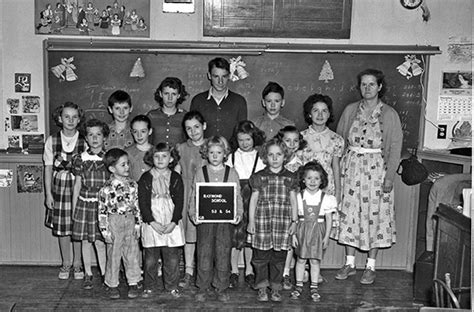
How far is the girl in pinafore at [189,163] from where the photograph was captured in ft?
15.1

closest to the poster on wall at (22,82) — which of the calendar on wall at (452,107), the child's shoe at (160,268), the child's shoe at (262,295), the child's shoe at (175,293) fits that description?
the child's shoe at (160,268)

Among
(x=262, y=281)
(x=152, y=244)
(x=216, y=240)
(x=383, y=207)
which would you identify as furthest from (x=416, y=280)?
(x=152, y=244)

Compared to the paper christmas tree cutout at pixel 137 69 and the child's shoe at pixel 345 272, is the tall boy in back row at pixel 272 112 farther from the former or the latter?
the child's shoe at pixel 345 272

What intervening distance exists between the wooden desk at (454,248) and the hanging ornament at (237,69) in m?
2.04

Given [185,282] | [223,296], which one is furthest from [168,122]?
[223,296]

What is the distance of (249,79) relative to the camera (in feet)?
17.1

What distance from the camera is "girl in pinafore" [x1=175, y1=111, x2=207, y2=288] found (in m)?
4.61

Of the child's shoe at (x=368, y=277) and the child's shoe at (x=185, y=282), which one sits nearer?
the child's shoe at (x=185, y=282)

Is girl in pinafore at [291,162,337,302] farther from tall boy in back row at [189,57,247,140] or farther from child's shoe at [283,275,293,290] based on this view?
tall boy in back row at [189,57,247,140]

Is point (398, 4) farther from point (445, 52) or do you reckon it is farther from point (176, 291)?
point (176, 291)

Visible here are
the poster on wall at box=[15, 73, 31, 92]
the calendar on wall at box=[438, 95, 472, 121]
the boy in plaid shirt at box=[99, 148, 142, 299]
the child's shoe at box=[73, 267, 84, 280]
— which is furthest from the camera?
the calendar on wall at box=[438, 95, 472, 121]

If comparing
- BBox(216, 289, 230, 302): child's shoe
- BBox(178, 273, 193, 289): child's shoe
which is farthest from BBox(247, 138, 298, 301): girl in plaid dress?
BBox(178, 273, 193, 289): child's shoe

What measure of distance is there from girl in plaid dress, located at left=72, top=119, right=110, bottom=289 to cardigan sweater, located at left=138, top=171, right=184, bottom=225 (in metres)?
0.31

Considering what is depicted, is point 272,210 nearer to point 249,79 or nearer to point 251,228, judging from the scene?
point 251,228
